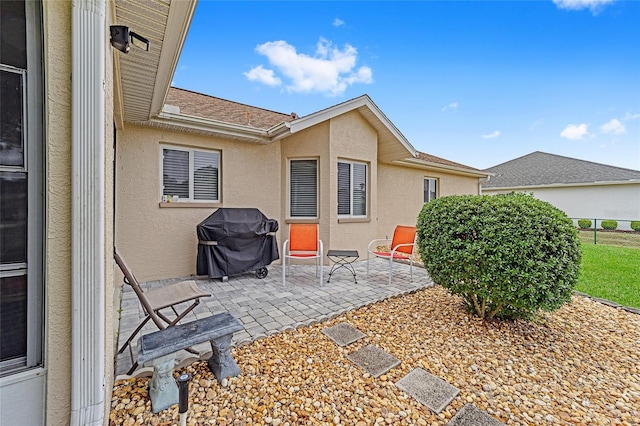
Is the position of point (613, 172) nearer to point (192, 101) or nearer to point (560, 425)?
point (560, 425)

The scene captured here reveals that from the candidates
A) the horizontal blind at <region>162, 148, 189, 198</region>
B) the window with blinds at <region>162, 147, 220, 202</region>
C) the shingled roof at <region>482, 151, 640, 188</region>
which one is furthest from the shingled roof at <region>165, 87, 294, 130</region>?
the shingled roof at <region>482, 151, 640, 188</region>

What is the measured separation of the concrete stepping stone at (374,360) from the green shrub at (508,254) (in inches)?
59.0

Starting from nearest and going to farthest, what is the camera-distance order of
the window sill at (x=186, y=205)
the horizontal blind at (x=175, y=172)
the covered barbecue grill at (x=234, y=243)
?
the covered barbecue grill at (x=234, y=243) < the window sill at (x=186, y=205) < the horizontal blind at (x=175, y=172)

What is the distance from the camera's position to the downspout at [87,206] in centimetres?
145

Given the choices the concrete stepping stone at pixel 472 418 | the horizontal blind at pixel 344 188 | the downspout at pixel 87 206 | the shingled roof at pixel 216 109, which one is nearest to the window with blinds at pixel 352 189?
the horizontal blind at pixel 344 188

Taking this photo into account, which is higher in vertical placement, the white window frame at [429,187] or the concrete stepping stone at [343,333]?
the white window frame at [429,187]

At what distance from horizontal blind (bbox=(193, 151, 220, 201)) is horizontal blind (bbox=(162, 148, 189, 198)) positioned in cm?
18

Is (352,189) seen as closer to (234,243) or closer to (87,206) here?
(234,243)

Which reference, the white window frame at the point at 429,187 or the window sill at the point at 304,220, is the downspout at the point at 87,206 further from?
the white window frame at the point at 429,187

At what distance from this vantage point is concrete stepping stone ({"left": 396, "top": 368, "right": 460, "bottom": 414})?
2234mm

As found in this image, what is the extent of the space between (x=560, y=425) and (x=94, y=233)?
3.56 metres

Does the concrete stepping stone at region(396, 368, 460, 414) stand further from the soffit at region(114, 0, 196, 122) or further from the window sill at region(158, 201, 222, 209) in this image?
the window sill at region(158, 201, 222, 209)

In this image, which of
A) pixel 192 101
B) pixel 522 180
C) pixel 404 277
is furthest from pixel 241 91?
pixel 522 180

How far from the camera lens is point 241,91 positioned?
1315 centimetres
